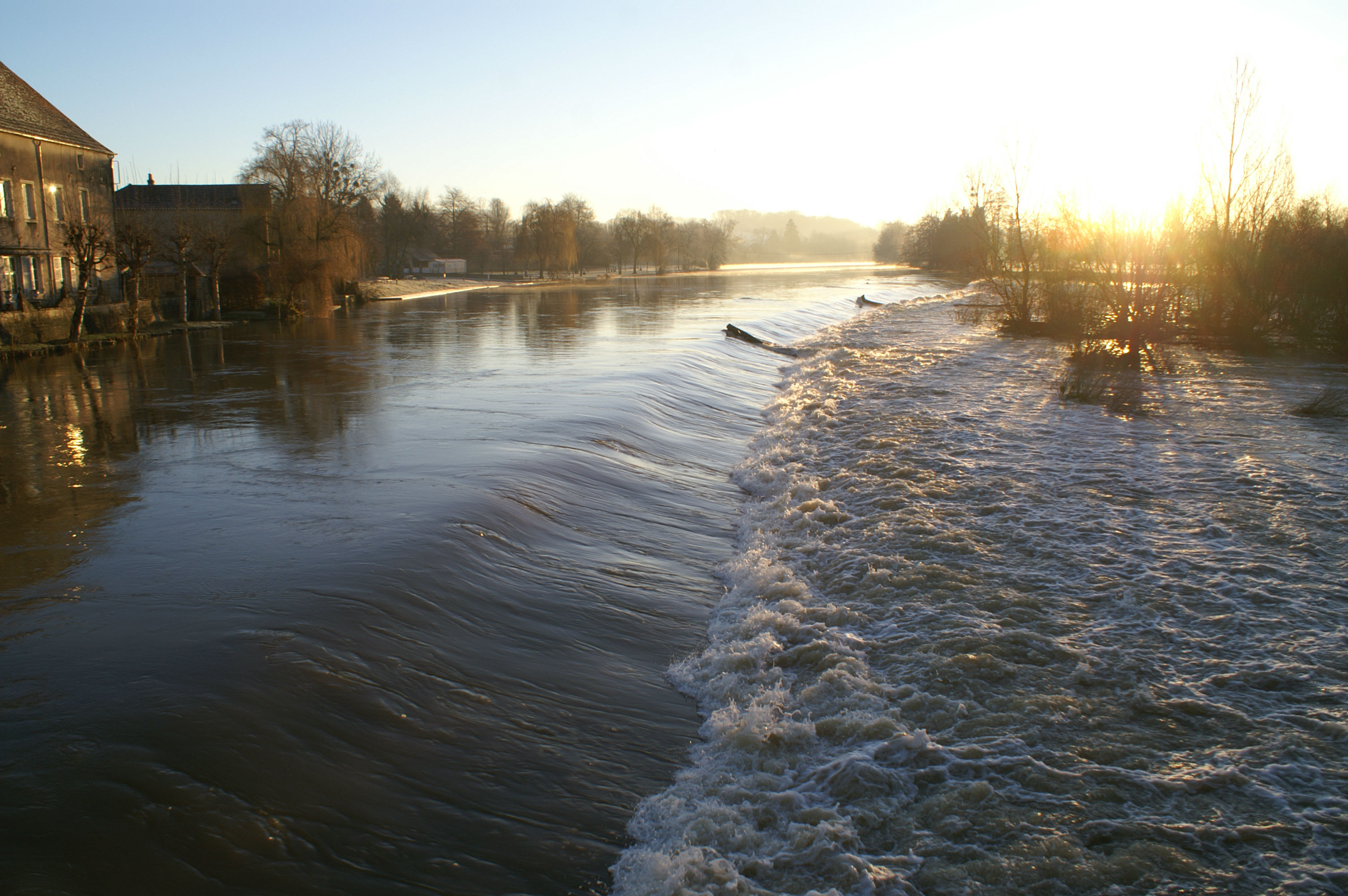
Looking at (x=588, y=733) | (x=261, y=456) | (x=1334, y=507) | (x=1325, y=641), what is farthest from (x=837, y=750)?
(x=261, y=456)

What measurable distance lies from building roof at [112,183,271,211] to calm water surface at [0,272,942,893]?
46.4 meters

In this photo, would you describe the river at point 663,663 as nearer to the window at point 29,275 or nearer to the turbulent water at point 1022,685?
the turbulent water at point 1022,685

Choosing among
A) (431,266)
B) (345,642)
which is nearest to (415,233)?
(431,266)

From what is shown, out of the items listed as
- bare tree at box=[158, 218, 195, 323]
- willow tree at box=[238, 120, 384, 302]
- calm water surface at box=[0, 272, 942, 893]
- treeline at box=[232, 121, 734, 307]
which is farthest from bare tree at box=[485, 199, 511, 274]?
calm water surface at box=[0, 272, 942, 893]

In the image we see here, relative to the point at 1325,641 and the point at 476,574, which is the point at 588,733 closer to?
the point at 476,574

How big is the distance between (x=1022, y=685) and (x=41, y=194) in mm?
40231

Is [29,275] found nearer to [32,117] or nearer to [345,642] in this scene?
[32,117]

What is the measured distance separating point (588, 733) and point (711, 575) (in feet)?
9.93

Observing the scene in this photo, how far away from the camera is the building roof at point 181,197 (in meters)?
53.5

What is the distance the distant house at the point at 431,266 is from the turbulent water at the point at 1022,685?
94.6 m

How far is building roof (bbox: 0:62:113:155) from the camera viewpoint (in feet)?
104

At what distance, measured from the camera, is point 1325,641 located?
6379 millimetres

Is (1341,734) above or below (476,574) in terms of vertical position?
below

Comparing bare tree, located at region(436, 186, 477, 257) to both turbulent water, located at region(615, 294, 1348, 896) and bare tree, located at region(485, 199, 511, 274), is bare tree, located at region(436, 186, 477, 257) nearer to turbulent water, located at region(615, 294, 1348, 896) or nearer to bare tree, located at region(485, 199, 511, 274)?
bare tree, located at region(485, 199, 511, 274)
